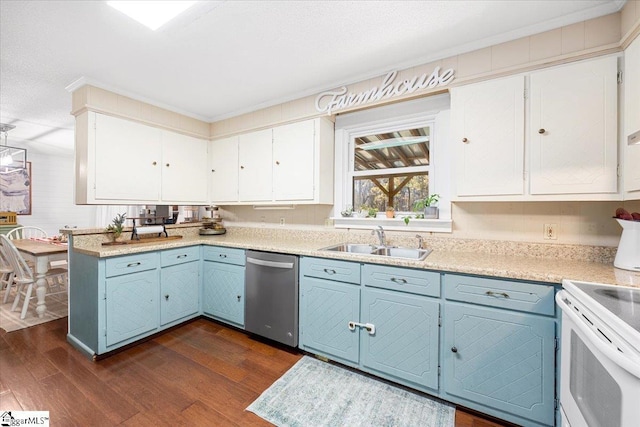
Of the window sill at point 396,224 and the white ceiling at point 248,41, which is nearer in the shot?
the white ceiling at point 248,41

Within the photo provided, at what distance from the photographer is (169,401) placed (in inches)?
70.5

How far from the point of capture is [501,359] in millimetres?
1568

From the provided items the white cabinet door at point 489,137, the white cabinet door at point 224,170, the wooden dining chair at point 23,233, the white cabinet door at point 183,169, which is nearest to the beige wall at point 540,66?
the white cabinet door at point 489,137

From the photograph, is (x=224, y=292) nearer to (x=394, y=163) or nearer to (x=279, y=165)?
(x=279, y=165)

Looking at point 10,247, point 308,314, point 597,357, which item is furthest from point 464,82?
point 10,247

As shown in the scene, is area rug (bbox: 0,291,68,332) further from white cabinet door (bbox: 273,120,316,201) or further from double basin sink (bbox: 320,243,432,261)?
double basin sink (bbox: 320,243,432,261)

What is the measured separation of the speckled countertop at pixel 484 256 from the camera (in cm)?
150

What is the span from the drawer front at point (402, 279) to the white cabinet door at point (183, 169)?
2.48 meters

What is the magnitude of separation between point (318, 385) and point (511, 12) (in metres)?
2.72

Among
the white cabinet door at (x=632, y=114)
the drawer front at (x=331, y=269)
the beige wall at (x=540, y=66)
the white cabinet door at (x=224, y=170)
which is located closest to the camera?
the white cabinet door at (x=632, y=114)

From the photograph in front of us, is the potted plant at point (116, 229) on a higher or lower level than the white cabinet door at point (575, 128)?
lower

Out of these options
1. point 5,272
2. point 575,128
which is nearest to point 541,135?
point 575,128

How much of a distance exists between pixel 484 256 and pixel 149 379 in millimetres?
2593

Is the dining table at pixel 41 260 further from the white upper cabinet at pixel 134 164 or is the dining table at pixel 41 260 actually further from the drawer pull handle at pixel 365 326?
the drawer pull handle at pixel 365 326
